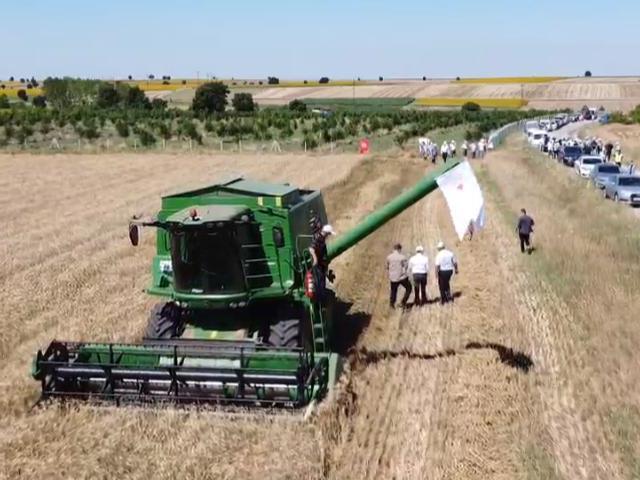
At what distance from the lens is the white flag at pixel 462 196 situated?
40.5 ft

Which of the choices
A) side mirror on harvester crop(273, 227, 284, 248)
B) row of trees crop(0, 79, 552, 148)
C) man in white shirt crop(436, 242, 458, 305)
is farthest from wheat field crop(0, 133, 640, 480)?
row of trees crop(0, 79, 552, 148)

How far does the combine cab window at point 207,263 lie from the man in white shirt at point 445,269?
5.93m

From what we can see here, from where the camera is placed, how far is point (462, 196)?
489 inches

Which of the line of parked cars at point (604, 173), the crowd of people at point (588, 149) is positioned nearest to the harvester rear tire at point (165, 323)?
the line of parked cars at point (604, 173)

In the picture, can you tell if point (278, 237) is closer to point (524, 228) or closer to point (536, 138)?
point (524, 228)

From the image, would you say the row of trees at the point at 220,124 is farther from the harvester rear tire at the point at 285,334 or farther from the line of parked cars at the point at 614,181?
the harvester rear tire at the point at 285,334

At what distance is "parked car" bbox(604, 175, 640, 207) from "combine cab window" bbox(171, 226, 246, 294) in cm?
2402

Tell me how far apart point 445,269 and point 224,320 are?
18.7 ft

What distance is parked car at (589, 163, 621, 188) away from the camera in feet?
118

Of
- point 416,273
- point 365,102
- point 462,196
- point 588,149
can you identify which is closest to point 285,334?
point 462,196

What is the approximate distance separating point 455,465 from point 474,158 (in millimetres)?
41652

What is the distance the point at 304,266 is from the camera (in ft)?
41.8

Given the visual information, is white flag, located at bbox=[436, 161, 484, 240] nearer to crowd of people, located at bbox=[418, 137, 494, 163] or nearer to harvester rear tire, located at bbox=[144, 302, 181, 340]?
harvester rear tire, located at bbox=[144, 302, 181, 340]

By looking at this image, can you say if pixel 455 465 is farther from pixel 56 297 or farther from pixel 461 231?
pixel 56 297
